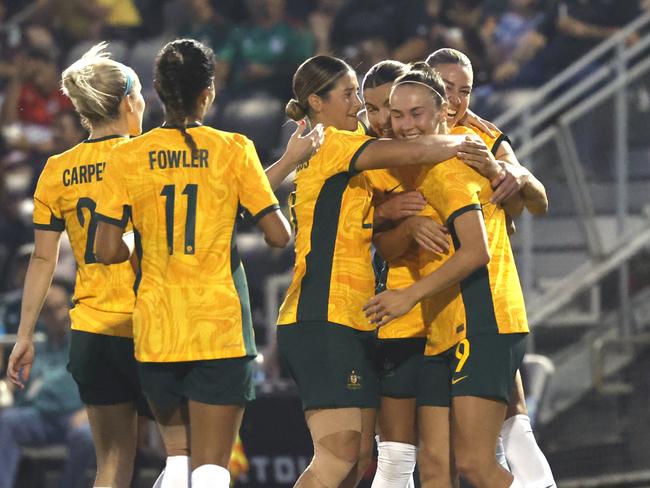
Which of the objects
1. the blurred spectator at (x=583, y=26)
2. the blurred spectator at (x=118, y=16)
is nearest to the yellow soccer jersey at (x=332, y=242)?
the blurred spectator at (x=583, y=26)

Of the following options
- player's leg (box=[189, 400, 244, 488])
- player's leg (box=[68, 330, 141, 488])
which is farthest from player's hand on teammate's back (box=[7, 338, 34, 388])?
player's leg (box=[189, 400, 244, 488])

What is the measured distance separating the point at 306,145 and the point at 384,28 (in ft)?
23.6

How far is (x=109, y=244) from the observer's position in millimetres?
4906

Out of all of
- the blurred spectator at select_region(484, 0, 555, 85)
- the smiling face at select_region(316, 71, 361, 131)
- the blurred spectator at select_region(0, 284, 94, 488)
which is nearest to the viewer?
the smiling face at select_region(316, 71, 361, 131)

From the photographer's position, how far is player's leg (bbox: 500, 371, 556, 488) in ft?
17.8

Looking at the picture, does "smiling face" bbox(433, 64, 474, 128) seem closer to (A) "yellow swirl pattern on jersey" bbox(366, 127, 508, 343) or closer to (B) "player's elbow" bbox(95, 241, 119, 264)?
(A) "yellow swirl pattern on jersey" bbox(366, 127, 508, 343)

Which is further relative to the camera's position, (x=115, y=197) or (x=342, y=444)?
(x=342, y=444)

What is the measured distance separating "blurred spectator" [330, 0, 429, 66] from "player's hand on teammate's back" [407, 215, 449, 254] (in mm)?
6299

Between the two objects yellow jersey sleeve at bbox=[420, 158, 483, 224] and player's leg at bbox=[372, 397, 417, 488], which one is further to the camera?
player's leg at bbox=[372, 397, 417, 488]

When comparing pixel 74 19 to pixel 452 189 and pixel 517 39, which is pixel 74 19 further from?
pixel 452 189

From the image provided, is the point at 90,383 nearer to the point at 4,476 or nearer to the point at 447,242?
the point at 447,242

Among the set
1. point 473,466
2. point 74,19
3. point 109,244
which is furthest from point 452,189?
point 74,19

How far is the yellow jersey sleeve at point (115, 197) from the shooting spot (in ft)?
16.0

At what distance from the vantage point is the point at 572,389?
9.37 metres
